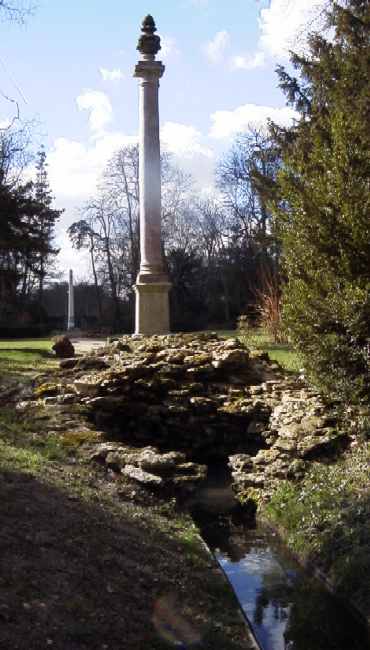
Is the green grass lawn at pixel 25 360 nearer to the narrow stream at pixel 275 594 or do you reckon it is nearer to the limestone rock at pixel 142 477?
the limestone rock at pixel 142 477

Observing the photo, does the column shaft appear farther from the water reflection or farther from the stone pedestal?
the water reflection

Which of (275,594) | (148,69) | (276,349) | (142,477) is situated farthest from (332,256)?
(148,69)

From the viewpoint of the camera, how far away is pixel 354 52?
49.2 feet

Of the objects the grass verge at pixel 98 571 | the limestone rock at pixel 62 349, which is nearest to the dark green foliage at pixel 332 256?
the grass verge at pixel 98 571

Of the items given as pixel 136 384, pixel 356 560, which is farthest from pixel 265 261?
pixel 356 560

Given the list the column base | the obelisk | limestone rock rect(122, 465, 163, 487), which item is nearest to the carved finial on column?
the obelisk

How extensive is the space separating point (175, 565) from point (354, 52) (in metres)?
12.0

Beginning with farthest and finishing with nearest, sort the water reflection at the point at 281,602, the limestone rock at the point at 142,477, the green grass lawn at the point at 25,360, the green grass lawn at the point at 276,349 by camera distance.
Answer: the green grass lawn at the point at 25,360, the green grass lawn at the point at 276,349, the limestone rock at the point at 142,477, the water reflection at the point at 281,602

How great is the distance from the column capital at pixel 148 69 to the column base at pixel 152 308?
5.08m

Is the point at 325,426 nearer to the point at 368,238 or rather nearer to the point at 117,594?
the point at 368,238

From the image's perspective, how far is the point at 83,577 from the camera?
514 cm

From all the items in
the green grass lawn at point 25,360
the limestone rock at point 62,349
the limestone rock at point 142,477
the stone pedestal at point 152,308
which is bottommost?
the limestone rock at point 142,477

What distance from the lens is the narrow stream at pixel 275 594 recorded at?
5.55 meters

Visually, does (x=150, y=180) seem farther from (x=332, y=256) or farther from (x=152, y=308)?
(x=332, y=256)
